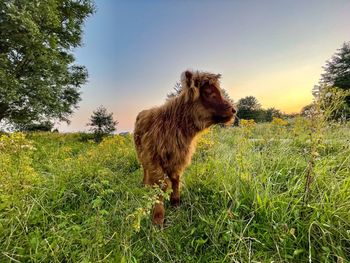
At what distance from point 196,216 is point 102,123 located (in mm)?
13816

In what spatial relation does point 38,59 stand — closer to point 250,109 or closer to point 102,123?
point 102,123

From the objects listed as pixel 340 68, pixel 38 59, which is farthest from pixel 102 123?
pixel 340 68

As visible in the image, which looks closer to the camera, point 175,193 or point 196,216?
point 196,216

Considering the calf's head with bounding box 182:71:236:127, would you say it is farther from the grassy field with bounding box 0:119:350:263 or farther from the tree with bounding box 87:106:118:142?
the tree with bounding box 87:106:118:142

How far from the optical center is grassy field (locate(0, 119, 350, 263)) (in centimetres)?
231

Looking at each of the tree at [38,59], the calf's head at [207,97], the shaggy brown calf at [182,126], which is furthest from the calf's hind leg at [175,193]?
the tree at [38,59]

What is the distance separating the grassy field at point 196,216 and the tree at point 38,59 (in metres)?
10.2

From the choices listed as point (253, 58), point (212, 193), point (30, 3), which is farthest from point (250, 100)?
point (212, 193)

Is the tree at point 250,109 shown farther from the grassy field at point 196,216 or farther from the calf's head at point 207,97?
the calf's head at point 207,97

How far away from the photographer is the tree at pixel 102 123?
51.9ft

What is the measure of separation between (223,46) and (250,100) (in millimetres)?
16460

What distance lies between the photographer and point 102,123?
16047 mm

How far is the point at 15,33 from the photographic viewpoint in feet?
40.0

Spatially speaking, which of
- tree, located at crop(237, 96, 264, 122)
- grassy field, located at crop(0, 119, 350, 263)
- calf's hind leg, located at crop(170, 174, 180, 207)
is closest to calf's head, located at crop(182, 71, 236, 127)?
grassy field, located at crop(0, 119, 350, 263)
